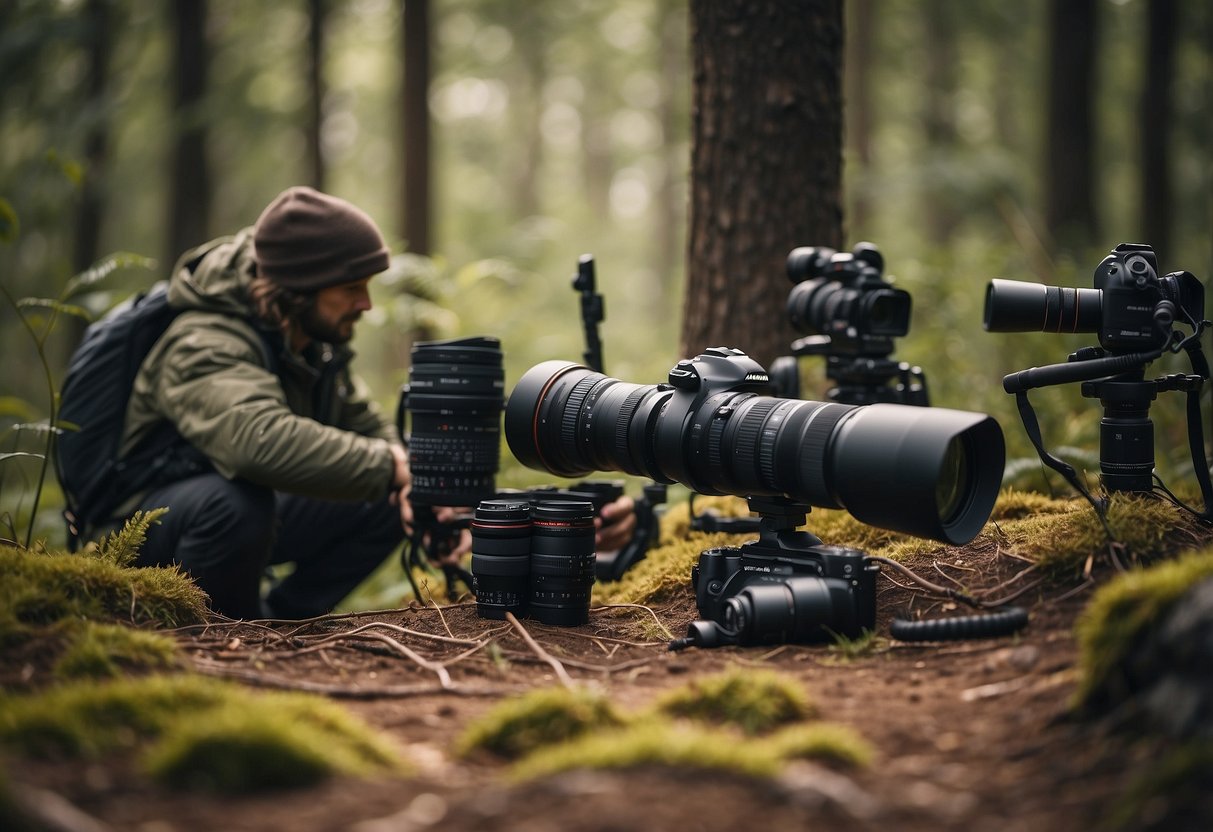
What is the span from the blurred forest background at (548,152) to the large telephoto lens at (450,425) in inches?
64.8

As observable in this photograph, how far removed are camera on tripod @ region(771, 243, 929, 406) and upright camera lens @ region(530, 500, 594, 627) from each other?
128cm

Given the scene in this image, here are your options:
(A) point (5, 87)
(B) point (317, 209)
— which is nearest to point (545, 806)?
(B) point (317, 209)

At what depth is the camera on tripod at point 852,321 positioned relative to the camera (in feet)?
14.6

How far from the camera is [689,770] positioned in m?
1.98

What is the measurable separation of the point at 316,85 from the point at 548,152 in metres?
16.1

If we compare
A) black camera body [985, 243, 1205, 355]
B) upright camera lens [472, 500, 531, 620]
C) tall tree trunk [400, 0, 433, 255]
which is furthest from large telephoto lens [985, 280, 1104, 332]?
tall tree trunk [400, 0, 433, 255]

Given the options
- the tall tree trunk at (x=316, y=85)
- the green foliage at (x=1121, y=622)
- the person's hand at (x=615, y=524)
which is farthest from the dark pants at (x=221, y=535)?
the tall tree trunk at (x=316, y=85)

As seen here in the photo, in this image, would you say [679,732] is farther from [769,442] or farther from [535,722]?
[769,442]

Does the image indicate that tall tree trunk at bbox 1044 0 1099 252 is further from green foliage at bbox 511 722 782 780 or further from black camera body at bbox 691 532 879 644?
green foliage at bbox 511 722 782 780

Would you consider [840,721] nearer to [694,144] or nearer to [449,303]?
[694,144]

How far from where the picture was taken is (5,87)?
10406 millimetres

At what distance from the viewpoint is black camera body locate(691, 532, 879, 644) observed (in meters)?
3.17

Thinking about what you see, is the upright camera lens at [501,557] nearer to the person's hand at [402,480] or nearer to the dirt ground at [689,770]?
the dirt ground at [689,770]

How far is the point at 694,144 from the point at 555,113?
2217 centimetres
